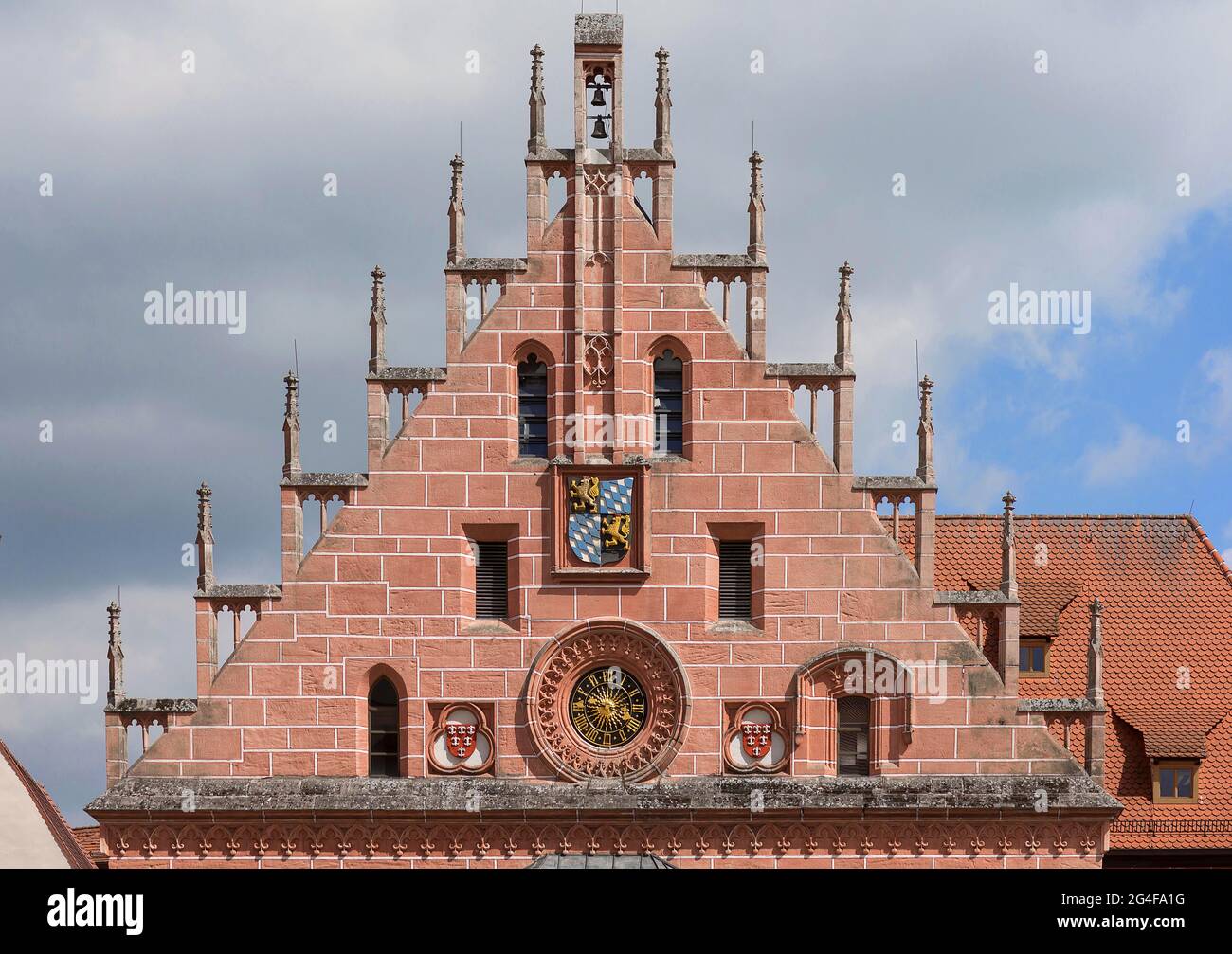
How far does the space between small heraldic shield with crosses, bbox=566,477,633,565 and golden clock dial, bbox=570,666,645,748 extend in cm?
186

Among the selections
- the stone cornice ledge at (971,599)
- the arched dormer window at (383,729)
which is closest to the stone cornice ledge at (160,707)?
the arched dormer window at (383,729)

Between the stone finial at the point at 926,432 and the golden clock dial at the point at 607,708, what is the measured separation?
18.6 feet

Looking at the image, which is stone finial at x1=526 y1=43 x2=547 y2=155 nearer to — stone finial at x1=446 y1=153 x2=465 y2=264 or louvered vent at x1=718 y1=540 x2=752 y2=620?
stone finial at x1=446 y1=153 x2=465 y2=264

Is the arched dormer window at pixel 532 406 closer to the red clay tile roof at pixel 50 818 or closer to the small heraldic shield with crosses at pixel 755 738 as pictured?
the small heraldic shield with crosses at pixel 755 738

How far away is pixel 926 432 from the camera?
3794 centimetres

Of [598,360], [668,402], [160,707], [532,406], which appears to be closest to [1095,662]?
[668,402]

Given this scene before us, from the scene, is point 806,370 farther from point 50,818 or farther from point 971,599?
point 50,818

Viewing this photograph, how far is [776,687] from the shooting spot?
3744 centimetres

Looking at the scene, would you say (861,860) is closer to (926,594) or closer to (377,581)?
(926,594)

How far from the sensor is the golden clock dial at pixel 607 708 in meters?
37.7

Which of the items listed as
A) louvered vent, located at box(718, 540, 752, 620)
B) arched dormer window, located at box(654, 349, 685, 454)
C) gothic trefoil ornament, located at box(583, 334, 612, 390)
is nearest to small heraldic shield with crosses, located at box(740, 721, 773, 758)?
louvered vent, located at box(718, 540, 752, 620)

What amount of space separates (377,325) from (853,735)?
997 cm

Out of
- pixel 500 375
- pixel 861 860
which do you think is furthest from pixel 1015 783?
pixel 500 375

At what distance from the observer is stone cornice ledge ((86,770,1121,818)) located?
36.8 metres
